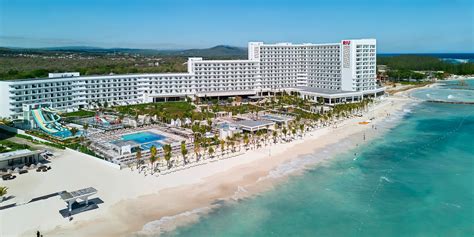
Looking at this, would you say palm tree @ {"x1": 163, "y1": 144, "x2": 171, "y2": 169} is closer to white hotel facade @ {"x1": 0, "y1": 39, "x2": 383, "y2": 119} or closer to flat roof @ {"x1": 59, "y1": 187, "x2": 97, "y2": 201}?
flat roof @ {"x1": 59, "y1": 187, "x2": 97, "y2": 201}

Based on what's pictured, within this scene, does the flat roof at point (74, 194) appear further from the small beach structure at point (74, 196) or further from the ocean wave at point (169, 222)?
the ocean wave at point (169, 222)

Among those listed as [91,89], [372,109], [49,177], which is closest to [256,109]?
[372,109]

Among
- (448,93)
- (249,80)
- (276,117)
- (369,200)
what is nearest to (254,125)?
(276,117)

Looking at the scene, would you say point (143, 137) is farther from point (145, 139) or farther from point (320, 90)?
point (320, 90)

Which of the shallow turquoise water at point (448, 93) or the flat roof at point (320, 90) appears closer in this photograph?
the flat roof at point (320, 90)

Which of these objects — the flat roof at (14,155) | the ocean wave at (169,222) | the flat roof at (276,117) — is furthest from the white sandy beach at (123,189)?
the flat roof at (276,117)

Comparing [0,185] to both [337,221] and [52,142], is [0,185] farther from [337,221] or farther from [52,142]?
[337,221]

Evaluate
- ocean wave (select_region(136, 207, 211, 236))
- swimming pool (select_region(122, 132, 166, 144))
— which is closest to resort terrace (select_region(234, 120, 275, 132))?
swimming pool (select_region(122, 132, 166, 144))
